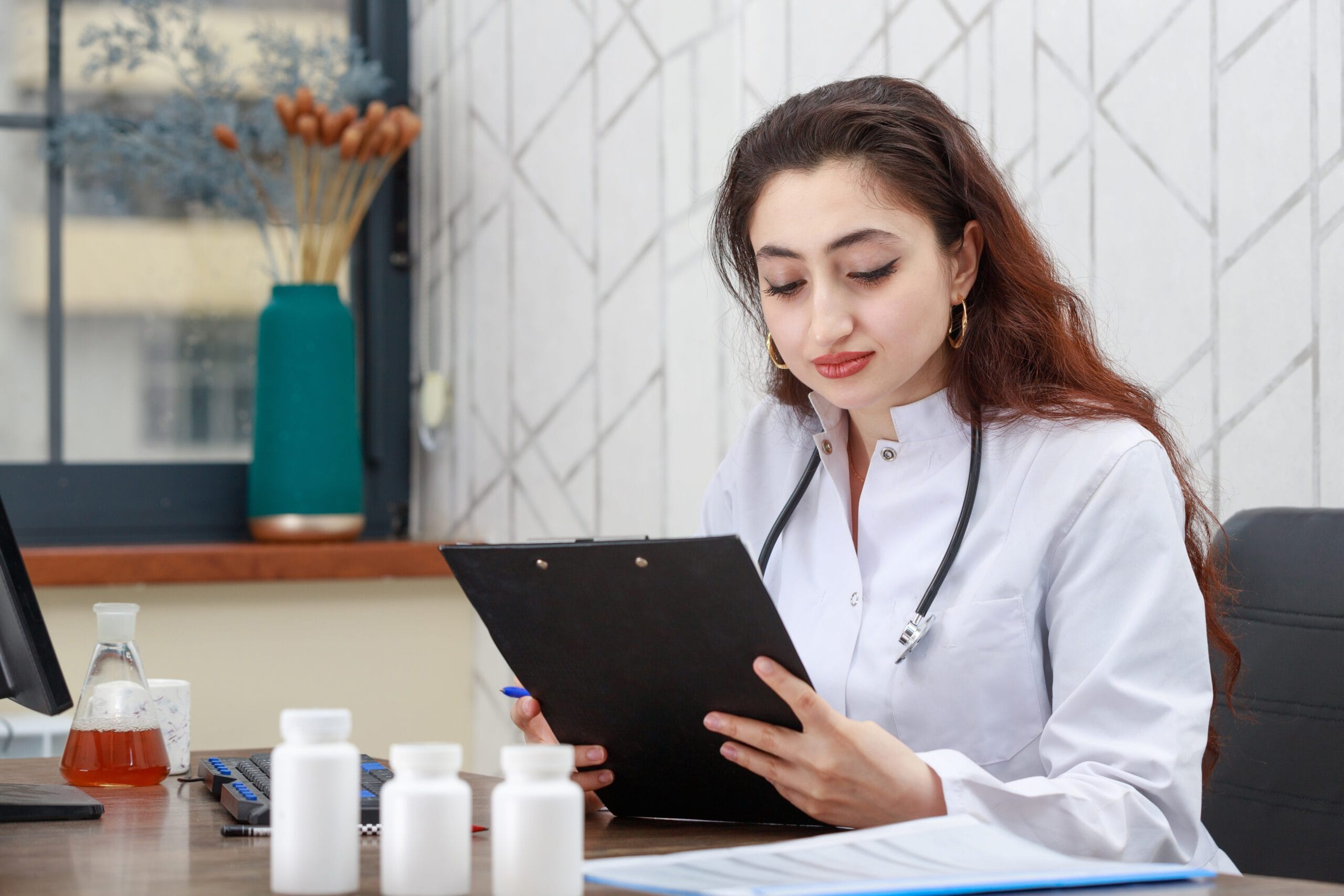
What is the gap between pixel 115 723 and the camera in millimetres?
1365

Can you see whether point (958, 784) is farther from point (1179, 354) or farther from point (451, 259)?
point (451, 259)

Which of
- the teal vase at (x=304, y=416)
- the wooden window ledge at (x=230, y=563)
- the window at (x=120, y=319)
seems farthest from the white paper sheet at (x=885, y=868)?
the window at (x=120, y=319)

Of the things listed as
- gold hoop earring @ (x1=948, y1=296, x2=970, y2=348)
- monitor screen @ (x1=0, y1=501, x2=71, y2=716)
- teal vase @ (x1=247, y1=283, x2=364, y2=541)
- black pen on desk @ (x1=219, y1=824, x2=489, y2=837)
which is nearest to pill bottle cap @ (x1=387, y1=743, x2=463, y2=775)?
black pen on desk @ (x1=219, y1=824, x2=489, y2=837)

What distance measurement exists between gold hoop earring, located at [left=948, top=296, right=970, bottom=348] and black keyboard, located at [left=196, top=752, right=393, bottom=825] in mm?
663

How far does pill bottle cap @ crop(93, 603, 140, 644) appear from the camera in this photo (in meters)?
1.38

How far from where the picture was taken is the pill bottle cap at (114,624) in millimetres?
1376

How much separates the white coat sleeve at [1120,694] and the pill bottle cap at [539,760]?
417 mm

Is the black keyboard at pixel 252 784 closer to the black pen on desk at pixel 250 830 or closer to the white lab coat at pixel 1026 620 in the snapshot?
the black pen on desk at pixel 250 830

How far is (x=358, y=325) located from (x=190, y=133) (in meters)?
0.48

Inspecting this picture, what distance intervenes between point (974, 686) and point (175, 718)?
791 millimetres

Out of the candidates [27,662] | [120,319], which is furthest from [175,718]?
[120,319]

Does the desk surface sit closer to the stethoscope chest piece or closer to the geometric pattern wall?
the stethoscope chest piece

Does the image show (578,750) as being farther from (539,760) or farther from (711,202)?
(711,202)

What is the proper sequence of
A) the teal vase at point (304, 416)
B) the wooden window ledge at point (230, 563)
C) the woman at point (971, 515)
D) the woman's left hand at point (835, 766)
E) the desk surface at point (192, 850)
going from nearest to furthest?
the desk surface at point (192, 850) → the woman's left hand at point (835, 766) → the woman at point (971, 515) → the wooden window ledge at point (230, 563) → the teal vase at point (304, 416)
